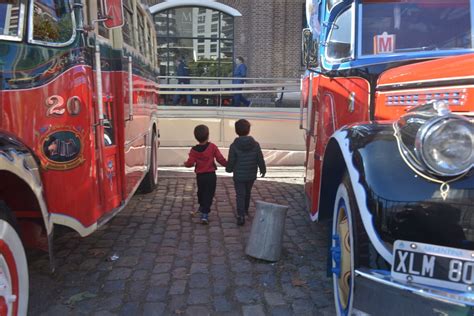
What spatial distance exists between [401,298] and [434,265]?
0.21 meters

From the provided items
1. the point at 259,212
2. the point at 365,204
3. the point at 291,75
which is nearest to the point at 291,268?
the point at 259,212

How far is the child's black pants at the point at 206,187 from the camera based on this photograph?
5191 mm

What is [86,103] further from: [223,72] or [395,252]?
[223,72]

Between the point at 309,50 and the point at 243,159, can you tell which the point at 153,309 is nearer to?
the point at 243,159

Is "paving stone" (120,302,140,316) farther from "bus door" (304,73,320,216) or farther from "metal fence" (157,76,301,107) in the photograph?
"metal fence" (157,76,301,107)

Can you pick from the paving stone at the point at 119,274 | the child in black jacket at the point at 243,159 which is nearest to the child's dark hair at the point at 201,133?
the child in black jacket at the point at 243,159

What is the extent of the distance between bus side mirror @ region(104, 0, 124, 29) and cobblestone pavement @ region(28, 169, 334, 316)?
198 cm

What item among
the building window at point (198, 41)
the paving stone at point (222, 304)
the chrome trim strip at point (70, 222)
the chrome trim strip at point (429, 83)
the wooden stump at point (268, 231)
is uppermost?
the building window at point (198, 41)

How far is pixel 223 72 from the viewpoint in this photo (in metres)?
20.5

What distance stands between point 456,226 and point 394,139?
1.86 ft

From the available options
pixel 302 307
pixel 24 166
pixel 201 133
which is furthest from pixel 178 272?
pixel 201 133

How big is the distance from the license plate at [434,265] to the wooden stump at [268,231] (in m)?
2.01

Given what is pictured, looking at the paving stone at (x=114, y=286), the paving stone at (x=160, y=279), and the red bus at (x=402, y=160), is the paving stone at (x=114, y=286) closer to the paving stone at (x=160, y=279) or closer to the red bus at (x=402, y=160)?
the paving stone at (x=160, y=279)

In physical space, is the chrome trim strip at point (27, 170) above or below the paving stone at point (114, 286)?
above
